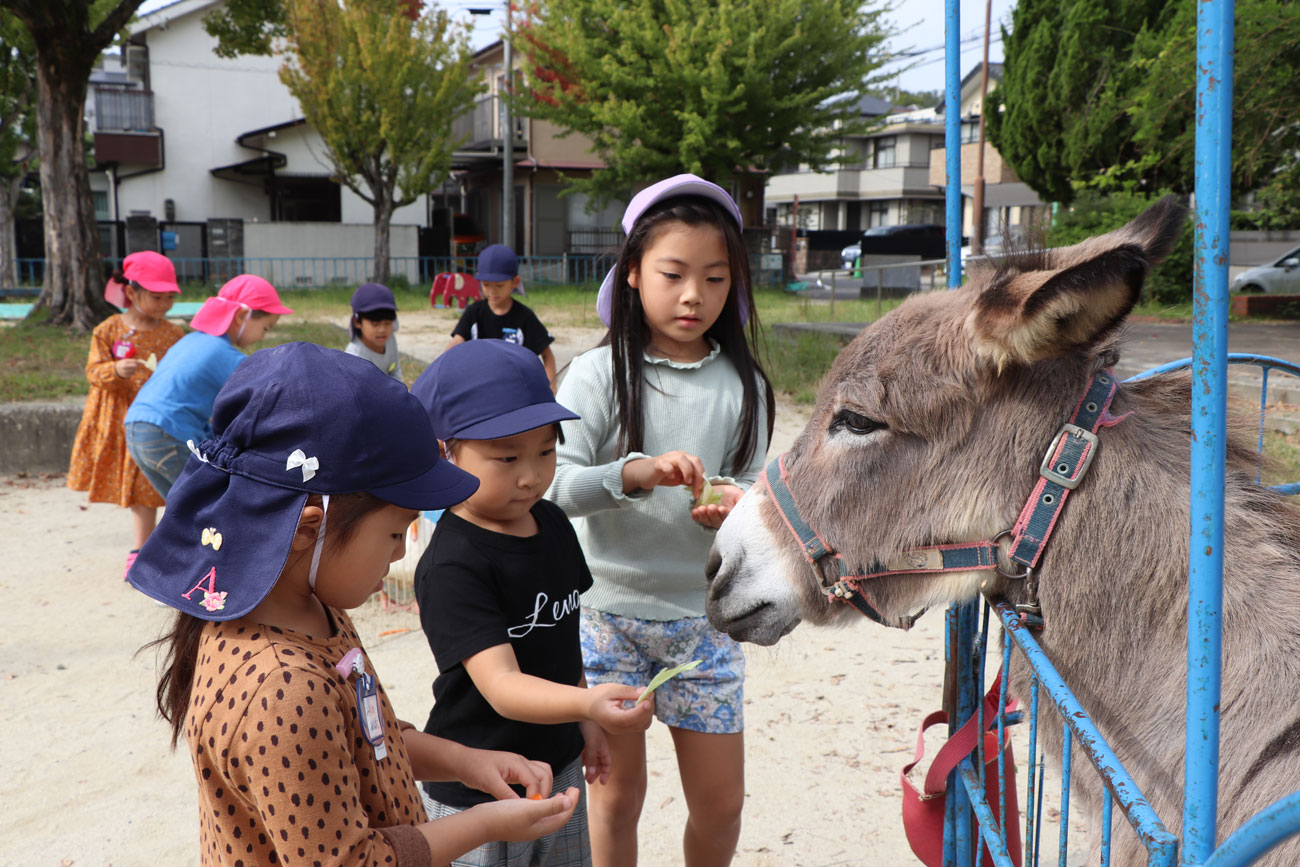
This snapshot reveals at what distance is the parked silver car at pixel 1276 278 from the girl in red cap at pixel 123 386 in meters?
21.3

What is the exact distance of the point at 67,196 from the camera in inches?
511

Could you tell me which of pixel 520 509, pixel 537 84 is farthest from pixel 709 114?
pixel 520 509

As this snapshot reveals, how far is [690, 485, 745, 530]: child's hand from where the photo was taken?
7.43 ft

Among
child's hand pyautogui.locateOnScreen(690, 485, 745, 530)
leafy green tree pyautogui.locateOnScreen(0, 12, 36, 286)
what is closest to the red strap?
child's hand pyautogui.locateOnScreen(690, 485, 745, 530)

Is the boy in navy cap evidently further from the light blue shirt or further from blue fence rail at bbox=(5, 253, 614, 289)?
blue fence rail at bbox=(5, 253, 614, 289)

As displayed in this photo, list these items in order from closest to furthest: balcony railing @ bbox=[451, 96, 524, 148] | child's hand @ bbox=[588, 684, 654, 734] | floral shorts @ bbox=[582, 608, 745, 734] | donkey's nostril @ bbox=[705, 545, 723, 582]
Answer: child's hand @ bbox=[588, 684, 654, 734], donkey's nostril @ bbox=[705, 545, 723, 582], floral shorts @ bbox=[582, 608, 745, 734], balcony railing @ bbox=[451, 96, 524, 148]

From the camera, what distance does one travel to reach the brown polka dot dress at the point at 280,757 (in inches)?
50.1

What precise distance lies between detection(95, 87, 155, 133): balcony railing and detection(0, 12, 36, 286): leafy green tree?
174 cm

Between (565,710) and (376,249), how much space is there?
2533 centimetres

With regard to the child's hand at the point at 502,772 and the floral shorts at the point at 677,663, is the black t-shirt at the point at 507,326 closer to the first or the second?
the floral shorts at the point at 677,663

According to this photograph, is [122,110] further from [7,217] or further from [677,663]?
[677,663]

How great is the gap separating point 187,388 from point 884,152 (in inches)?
2135

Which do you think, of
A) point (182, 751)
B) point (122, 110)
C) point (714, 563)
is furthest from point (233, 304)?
point (122, 110)

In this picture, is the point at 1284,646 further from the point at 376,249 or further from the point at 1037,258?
the point at 376,249
